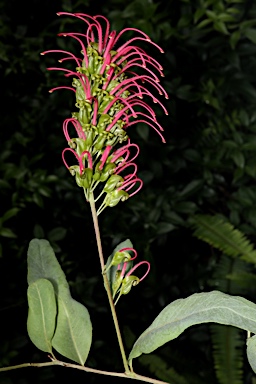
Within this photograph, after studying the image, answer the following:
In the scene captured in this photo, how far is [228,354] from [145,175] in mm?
450

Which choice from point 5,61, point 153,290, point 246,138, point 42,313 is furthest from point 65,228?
point 42,313

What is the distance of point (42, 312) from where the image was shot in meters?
0.40

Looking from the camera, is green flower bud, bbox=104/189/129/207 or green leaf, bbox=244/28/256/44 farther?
green leaf, bbox=244/28/256/44

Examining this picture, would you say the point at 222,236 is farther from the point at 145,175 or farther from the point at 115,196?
the point at 115,196

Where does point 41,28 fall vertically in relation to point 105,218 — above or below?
above

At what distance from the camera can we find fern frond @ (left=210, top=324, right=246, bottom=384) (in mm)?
1237

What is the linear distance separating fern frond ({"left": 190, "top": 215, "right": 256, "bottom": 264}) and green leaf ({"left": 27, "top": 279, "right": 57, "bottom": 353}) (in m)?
0.94

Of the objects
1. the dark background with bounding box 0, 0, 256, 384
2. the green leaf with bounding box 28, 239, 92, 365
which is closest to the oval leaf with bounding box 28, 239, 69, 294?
the green leaf with bounding box 28, 239, 92, 365

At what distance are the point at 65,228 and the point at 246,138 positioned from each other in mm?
515

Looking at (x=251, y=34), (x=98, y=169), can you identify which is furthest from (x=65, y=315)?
(x=251, y=34)

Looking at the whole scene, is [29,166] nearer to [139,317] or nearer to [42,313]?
[139,317]

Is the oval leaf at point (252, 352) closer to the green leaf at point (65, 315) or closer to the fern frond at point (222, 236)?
the green leaf at point (65, 315)

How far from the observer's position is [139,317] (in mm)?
1402

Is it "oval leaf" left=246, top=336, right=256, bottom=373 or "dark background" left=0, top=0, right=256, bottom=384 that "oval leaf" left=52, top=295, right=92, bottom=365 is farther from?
"dark background" left=0, top=0, right=256, bottom=384
